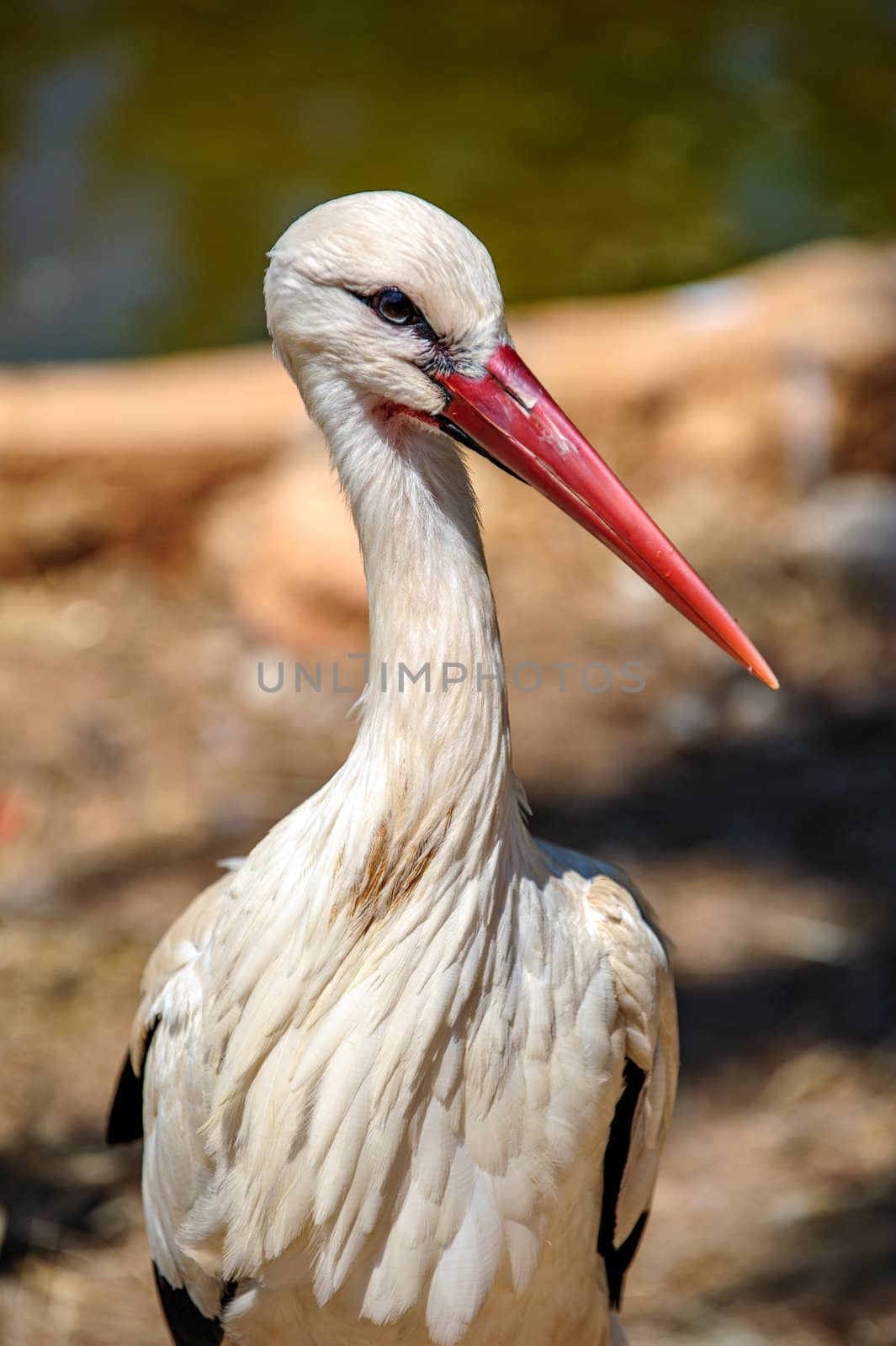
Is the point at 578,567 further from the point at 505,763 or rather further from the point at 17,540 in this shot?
the point at 505,763

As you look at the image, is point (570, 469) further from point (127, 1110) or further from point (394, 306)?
point (127, 1110)

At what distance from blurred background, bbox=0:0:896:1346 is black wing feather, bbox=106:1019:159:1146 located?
0.49m

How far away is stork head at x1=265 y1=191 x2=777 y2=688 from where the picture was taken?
5.66 feet

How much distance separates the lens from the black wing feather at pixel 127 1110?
247cm

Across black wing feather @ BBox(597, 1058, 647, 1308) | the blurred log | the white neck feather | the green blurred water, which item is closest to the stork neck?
the white neck feather

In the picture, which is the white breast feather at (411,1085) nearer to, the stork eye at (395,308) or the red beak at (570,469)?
the red beak at (570,469)

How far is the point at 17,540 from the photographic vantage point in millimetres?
4785

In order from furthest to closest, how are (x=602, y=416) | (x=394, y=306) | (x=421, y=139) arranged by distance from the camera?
(x=421, y=139) → (x=602, y=416) → (x=394, y=306)

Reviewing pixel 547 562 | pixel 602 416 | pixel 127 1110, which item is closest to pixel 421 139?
pixel 602 416

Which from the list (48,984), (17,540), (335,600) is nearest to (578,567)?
(335,600)

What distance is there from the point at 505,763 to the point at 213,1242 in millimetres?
782

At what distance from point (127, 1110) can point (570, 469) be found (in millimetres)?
1370

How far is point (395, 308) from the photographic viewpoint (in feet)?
5.75

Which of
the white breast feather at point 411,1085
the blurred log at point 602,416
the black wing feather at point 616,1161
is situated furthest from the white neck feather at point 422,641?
the blurred log at point 602,416
